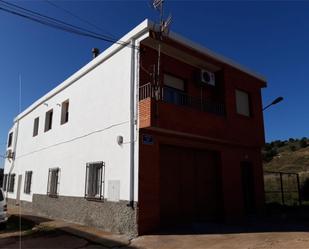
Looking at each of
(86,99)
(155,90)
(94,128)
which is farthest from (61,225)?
(155,90)

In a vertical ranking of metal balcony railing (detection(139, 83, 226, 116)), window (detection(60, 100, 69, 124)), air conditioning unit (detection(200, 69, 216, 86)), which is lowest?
metal balcony railing (detection(139, 83, 226, 116))

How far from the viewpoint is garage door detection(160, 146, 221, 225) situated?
10789 mm

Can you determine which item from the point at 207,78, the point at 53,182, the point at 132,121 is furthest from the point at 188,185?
the point at 53,182

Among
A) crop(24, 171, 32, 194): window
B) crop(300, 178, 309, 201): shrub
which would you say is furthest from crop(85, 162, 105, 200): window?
crop(300, 178, 309, 201): shrub

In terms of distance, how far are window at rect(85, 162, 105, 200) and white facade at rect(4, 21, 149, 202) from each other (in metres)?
0.29

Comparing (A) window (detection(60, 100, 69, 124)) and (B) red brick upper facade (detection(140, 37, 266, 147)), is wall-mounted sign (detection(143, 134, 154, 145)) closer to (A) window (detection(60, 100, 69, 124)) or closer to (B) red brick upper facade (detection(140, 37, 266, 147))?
(B) red brick upper facade (detection(140, 37, 266, 147))

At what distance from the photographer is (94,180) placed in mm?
11961

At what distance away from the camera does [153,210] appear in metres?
9.71

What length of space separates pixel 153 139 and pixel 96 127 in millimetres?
3031

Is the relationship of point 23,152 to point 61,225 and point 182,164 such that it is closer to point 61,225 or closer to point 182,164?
point 61,225

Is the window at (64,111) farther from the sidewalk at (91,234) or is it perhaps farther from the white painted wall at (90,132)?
the sidewalk at (91,234)

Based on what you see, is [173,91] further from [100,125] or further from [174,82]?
[100,125]

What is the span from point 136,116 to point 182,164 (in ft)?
9.09

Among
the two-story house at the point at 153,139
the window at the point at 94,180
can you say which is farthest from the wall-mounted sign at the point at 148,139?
the window at the point at 94,180
